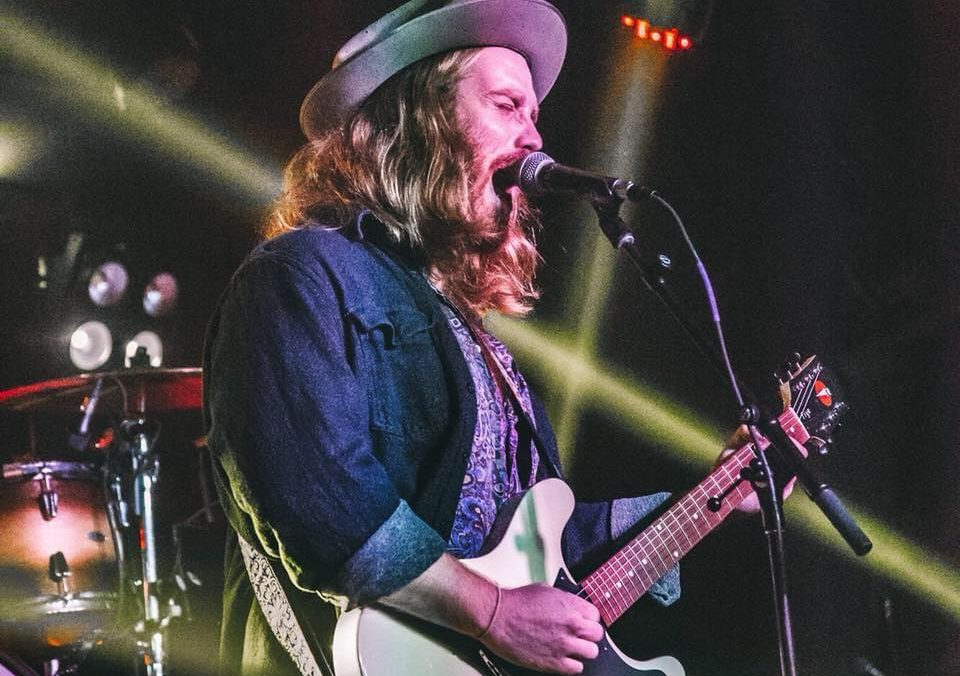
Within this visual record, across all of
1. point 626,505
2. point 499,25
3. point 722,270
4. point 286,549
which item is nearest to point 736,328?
point 722,270

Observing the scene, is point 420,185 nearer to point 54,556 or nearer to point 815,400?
point 815,400

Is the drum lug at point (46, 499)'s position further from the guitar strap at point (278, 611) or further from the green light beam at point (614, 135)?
the guitar strap at point (278, 611)

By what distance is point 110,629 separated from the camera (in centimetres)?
414

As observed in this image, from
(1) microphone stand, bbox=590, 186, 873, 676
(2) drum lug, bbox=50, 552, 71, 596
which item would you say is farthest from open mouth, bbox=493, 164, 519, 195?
(2) drum lug, bbox=50, 552, 71, 596

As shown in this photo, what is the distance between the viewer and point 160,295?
18.0 feet

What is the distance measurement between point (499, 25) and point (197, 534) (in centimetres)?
368

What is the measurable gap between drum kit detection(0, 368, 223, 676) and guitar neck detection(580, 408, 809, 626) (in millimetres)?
2278

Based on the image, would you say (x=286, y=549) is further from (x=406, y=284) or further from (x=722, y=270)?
(x=722, y=270)

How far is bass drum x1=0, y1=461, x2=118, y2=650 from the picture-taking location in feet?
13.0

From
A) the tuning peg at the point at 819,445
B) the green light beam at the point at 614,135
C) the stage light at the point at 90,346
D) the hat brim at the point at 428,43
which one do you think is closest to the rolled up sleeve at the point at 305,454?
the hat brim at the point at 428,43

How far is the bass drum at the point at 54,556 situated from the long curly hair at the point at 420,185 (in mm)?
2236

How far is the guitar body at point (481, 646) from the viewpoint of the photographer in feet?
5.50

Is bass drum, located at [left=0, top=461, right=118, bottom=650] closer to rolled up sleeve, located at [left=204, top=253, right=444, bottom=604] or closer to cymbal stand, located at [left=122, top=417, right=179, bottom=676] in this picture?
cymbal stand, located at [left=122, top=417, right=179, bottom=676]

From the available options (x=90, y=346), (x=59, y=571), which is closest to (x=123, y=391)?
(x=59, y=571)
